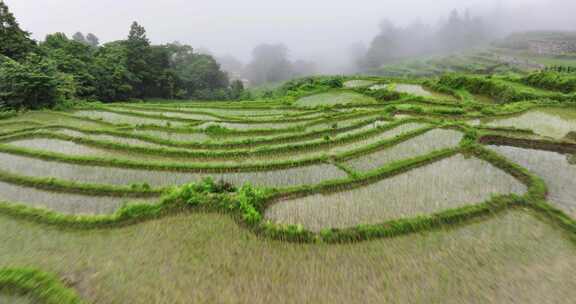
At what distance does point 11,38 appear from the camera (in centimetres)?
1371

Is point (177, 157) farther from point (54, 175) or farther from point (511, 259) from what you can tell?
point (511, 259)

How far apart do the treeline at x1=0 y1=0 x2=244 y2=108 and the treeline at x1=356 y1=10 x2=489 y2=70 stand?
1472 inches

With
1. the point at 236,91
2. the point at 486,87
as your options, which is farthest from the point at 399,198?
the point at 236,91

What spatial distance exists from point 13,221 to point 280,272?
4329 millimetres

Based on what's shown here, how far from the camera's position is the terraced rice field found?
8.53 feet

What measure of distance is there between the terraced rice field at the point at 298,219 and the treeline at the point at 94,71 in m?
5.91

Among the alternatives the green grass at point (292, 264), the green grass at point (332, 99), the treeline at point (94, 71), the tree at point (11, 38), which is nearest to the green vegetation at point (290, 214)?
the green grass at point (292, 264)

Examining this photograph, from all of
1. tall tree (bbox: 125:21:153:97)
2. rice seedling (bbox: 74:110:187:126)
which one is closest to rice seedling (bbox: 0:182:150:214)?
rice seedling (bbox: 74:110:187:126)

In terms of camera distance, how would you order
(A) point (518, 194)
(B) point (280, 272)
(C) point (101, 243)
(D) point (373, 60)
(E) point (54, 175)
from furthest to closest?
(D) point (373, 60), (E) point (54, 175), (A) point (518, 194), (C) point (101, 243), (B) point (280, 272)

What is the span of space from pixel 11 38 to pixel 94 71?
4.42 m

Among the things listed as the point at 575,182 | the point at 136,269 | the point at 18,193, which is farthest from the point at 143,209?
the point at 575,182

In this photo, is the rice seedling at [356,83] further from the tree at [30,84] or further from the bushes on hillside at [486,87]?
the tree at [30,84]

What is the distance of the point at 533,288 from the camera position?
2555 millimetres

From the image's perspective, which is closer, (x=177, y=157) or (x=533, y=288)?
(x=533, y=288)
